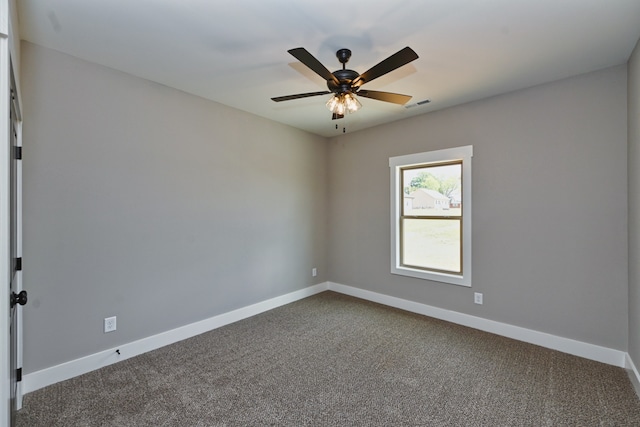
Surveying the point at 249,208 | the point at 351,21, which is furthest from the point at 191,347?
the point at 351,21

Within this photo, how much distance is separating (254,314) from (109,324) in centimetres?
164

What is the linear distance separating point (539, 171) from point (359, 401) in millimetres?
2807

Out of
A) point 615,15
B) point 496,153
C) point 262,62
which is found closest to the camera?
point 615,15

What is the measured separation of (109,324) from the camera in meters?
2.70

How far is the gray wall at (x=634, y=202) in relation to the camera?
2.27 meters

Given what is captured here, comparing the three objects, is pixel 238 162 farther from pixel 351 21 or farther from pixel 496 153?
pixel 496 153

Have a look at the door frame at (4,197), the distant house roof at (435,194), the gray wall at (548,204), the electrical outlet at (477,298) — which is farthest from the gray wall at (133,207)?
the electrical outlet at (477,298)

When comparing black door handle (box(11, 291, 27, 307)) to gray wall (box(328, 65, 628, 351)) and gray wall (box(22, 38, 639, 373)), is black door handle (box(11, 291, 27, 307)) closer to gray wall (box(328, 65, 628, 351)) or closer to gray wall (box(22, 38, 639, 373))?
gray wall (box(22, 38, 639, 373))

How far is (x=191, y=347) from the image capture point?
9.89 feet

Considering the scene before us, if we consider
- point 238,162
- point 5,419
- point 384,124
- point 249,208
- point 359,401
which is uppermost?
point 384,124

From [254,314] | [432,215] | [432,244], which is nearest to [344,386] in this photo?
[254,314]

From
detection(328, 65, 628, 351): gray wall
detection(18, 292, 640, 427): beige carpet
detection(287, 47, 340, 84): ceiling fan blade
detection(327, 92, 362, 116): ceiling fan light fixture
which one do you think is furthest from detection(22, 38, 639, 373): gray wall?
detection(287, 47, 340, 84): ceiling fan blade

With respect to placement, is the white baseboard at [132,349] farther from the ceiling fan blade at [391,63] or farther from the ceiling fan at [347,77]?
the ceiling fan blade at [391,63]

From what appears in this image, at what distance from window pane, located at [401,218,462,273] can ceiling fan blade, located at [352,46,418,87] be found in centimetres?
237
